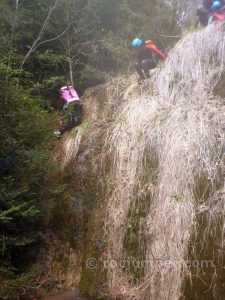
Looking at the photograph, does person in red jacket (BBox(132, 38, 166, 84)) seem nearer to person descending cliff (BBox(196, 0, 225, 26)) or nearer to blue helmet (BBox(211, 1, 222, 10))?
person descending cliff (BBox(196, 0, 225, 26))

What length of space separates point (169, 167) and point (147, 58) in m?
3.63

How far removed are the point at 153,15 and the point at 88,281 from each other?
7215mm

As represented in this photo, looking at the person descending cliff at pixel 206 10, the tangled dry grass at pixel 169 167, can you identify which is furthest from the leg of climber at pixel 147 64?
the person descending cliff at pixel 206 10

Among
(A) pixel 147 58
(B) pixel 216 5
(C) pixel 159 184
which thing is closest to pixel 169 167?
(C) pixel 159 184

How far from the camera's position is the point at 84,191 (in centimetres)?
572

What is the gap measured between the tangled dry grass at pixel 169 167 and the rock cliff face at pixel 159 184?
0.04 feet

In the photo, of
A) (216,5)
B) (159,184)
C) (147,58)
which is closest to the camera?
(159,184)

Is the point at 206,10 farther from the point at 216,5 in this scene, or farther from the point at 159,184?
the point at 159,184

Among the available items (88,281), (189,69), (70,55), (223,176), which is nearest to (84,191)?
(88,281)

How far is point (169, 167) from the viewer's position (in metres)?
4.74

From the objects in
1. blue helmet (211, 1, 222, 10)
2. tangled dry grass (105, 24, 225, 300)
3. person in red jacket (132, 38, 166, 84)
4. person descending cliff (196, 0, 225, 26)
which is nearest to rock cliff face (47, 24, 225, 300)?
tangled dry grass (105, 24, 225, 300)

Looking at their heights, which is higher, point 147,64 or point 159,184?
point 147,64

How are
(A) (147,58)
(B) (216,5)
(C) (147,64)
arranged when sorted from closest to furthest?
(C) (147,64), (A) (147,58), (B) (216,5)

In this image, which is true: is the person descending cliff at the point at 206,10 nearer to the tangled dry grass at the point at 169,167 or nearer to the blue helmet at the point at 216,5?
the blue helmet at the point at 216,5
